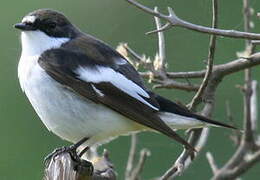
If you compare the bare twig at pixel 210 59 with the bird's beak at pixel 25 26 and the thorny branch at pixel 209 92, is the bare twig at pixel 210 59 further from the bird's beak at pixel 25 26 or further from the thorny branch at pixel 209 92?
the bird's beak at pixel 25 26

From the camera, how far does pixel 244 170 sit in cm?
438

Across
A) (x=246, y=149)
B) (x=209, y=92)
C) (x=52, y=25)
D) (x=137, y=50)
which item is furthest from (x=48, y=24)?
(x=137, y=50)

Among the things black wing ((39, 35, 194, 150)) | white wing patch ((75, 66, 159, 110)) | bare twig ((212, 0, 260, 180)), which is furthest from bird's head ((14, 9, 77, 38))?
bare twig ((212, 0, 260, 180))

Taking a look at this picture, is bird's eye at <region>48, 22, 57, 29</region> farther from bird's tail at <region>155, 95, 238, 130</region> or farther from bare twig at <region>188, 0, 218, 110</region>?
bare twig at <region>188, 0, 218, 110</region>

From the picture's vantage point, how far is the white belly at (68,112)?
4422mm

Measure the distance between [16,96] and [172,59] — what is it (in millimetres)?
1681

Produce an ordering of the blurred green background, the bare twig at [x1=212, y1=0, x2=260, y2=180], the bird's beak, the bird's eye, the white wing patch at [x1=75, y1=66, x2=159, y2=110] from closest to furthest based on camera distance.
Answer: the bare twig at [x1=212, y1=0, x2=260, y2=180]
the white wing patch at [x1=75, y1=66, x2=159, y2=110]
the bird's beak
the bird's eye
the blurred green background

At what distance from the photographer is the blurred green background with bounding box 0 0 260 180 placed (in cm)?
605

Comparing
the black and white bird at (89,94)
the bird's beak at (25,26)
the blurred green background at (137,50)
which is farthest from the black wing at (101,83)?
the blurred green background at (137,50)

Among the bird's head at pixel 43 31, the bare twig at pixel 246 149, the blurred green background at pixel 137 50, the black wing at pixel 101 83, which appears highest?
the bird's head at pixel 43 31

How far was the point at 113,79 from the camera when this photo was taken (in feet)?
14.9

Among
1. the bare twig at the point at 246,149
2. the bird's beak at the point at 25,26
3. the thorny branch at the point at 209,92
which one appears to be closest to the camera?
the thorny branch at the point at 209,92

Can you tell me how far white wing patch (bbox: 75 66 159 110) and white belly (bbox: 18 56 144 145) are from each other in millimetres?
124

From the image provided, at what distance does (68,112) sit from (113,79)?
0.31 m
